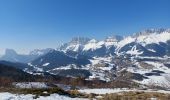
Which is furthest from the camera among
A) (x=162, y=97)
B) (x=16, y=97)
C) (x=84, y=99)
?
(x=162, y=97)

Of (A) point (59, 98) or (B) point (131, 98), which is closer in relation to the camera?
(A) point (59, 98)

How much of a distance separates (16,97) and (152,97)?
1740cm

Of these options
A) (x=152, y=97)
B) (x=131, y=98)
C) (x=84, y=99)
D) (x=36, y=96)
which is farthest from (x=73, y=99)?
(x=152, y=97)

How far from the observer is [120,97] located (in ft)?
134

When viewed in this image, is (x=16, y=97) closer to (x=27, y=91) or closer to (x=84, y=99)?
(x=27, y=91)

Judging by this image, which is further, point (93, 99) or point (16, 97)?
point (93, 99)

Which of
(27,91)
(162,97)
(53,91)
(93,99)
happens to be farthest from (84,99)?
(162,97)

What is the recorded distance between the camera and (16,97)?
118 feet

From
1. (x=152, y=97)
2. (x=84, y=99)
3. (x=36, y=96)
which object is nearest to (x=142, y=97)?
(x=152, y=97)

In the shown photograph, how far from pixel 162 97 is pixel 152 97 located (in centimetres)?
126

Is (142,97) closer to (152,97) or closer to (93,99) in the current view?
(152,97)

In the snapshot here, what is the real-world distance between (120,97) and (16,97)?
42.7 ft

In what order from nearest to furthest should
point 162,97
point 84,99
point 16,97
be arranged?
point 16,97, point 84,99, point 162,97

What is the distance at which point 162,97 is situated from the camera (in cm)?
4175
